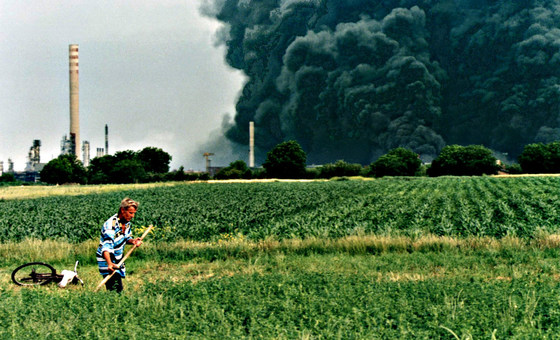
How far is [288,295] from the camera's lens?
9586 mm

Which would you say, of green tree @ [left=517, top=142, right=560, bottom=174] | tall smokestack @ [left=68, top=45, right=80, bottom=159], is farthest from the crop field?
tall smokestack @ [left=68, top=45, right=80, bottom=159]

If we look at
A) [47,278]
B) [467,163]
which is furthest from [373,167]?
[47,278]

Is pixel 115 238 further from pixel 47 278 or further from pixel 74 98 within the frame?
pixel 74 98

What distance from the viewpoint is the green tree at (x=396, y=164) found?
10575cm

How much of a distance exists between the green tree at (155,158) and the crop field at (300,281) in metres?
110

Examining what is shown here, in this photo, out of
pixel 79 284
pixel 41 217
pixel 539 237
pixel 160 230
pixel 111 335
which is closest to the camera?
pixel 111 335

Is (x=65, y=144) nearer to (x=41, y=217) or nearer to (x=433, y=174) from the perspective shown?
(x=433, y=174)

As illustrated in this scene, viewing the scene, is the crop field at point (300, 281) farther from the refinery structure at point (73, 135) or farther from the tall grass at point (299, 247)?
the refinery structure at point (73, 135)

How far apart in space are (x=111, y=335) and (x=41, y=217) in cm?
2157

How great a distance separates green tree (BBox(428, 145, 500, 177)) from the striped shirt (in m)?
104

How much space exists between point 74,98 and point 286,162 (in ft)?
175

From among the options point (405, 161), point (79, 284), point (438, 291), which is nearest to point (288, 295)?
point (438, 291)

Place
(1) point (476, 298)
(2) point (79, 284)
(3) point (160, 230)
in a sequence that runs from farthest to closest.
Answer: (3) point (160, 230), (2) point (79, 284), (1) point (476, 298)

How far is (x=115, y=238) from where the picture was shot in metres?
9.92
